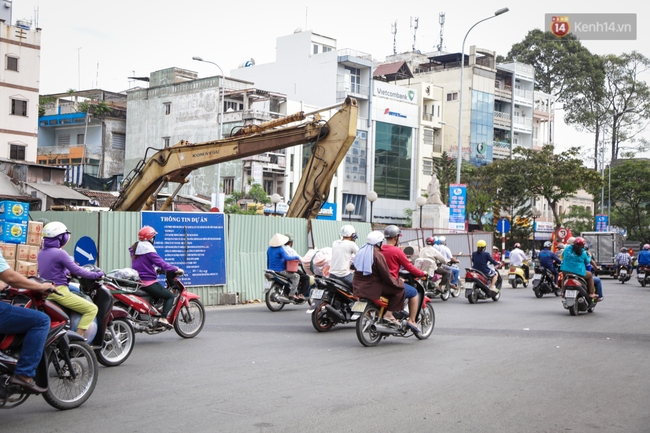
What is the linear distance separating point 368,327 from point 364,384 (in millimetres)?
2990

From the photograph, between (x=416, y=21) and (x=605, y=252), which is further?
(x=416, y=21)

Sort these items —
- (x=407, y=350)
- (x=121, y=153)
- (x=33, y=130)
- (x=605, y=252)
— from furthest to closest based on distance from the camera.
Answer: (x=121, y=153)
(x=33, y=130)
(x=605, y=252)
(x=407, y=350)

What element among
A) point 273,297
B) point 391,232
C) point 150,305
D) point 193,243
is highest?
point 391,232

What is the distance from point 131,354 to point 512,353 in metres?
5.28

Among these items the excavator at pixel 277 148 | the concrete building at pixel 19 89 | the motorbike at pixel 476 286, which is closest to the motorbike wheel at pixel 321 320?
the excavator at pixel 277 148

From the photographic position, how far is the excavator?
1981cm

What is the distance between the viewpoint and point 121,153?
198 feet

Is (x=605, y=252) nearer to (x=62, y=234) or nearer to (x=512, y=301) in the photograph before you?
(x=512, y=301)

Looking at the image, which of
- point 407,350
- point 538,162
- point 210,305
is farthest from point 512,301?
point 538,162

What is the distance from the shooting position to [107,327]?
9.25 metres

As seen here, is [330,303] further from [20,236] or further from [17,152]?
[17,152]

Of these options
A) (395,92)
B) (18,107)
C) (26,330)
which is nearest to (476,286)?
(26,330)

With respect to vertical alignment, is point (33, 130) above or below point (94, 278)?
above

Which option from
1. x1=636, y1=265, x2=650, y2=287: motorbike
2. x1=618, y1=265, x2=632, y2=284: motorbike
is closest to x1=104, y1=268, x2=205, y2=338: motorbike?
x1=636, y1=265, x2=650, y2=287: motorbike
